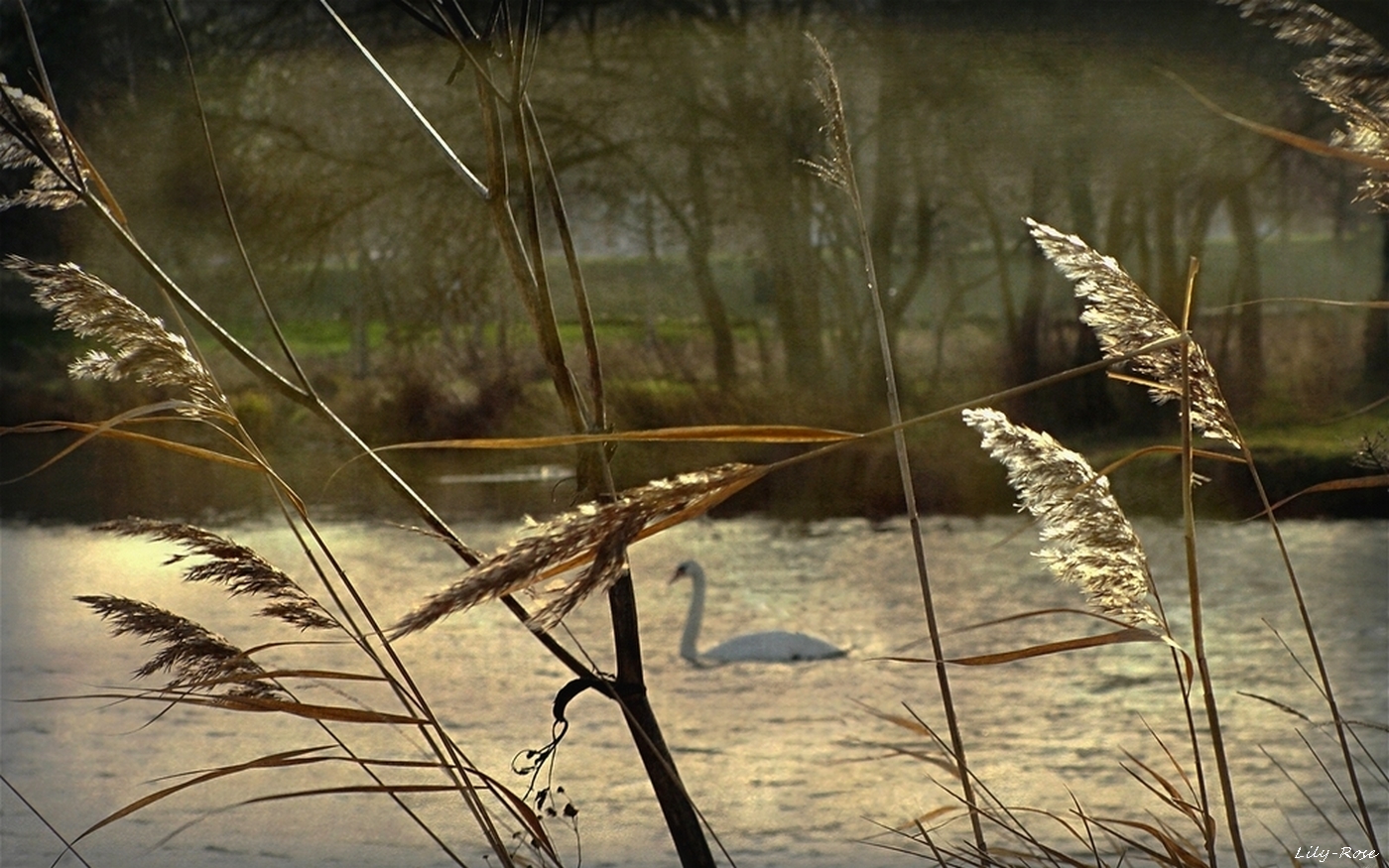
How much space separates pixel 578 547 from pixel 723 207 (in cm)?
501

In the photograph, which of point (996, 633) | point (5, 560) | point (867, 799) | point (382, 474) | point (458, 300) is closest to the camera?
point (382, 474)

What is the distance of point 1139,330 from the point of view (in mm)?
637

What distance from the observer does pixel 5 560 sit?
5574 mm

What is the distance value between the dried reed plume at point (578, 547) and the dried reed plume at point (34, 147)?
0.35 meters

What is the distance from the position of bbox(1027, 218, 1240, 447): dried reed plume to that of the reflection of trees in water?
4.32 meters

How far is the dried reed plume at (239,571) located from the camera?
0.61m

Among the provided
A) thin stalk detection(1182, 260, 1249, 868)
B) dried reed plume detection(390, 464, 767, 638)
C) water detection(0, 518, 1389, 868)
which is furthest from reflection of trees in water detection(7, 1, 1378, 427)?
dried reed plume detection(390, 464, 767, 638)

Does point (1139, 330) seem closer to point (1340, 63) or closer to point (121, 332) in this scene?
point (1340, 63)

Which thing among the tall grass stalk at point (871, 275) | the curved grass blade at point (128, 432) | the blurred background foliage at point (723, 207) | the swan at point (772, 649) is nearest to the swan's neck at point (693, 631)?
the swan at point (772, 649)

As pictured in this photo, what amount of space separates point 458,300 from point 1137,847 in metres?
4.56

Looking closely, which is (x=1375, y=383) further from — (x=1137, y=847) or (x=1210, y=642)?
(x=1137, y=847)

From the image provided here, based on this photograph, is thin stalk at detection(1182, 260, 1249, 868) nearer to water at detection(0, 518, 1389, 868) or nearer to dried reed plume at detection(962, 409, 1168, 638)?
dried reed plume at detection(962, 409, 1168, 638)

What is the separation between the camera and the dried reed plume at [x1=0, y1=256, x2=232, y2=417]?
61 cm

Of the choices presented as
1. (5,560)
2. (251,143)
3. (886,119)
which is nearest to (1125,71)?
(886,119)
